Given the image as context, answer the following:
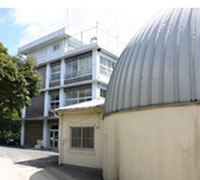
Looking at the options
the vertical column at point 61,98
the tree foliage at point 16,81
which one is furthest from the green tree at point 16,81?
the vertical column at point 61,98

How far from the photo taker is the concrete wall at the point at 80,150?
35.8ft

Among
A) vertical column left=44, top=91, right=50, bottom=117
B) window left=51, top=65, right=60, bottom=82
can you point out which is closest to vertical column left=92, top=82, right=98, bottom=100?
window left=51, top=65, right=60, bottom=82

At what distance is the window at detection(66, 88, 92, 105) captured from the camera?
21.9 meters

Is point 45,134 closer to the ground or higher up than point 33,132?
closer to the ground

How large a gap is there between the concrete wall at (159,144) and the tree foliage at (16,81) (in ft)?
33.7

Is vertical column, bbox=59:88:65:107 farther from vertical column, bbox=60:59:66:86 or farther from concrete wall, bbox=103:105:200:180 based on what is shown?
concrete wall, bbox=103:105:200:180

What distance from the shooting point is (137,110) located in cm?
613

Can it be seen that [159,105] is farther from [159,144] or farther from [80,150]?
[80,150]

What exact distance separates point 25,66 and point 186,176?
49.7 feet

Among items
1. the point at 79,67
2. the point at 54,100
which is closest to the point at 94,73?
the point at 79,67

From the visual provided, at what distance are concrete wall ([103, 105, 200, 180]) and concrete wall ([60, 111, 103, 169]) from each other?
3.84 m

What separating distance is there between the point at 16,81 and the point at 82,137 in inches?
277

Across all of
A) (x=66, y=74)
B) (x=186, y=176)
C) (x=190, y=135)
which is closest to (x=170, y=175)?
(x=186, y=176)

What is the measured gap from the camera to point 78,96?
22812 millimetres
